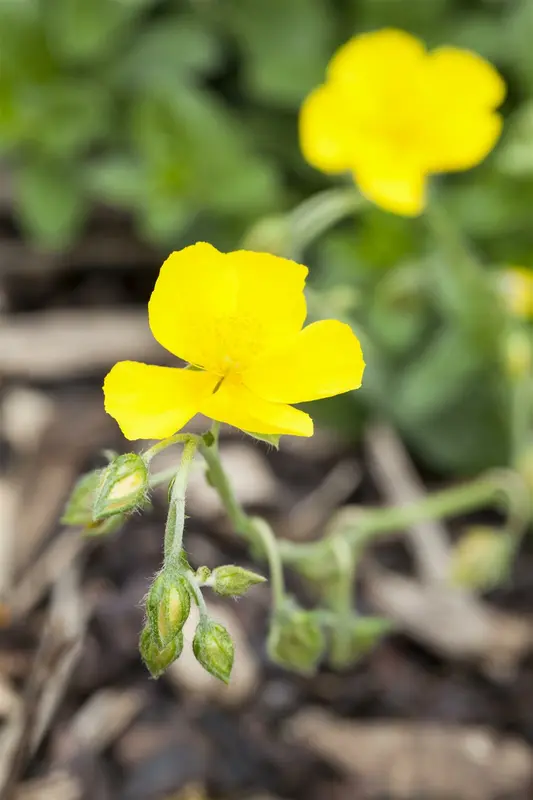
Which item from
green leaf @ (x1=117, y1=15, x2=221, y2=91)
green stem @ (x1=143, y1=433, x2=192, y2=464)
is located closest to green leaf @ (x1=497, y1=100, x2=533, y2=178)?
green leaf @ (x1=117, y1=15, x2=221, y2=91)

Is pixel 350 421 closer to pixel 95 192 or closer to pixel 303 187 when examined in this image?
pixel 303 187

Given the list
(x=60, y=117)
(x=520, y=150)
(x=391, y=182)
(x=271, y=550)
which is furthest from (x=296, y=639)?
(x=60, y=117)

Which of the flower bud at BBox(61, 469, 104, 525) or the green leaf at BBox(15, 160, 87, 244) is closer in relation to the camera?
the flower bud at BBox(61, 469, 104, 525)

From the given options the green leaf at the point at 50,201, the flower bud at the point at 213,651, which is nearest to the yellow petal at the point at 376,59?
the green leaf at the point at 50,201

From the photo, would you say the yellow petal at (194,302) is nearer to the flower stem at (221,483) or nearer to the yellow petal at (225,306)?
the yellow petal at (225,306)

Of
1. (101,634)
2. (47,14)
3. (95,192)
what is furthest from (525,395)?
(47,14)

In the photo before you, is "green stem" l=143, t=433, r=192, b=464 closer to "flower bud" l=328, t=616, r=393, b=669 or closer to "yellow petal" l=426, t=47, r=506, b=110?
"flower bud" l=328, t=616, r=393, b=669

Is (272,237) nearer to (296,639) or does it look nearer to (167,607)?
(296,639)
